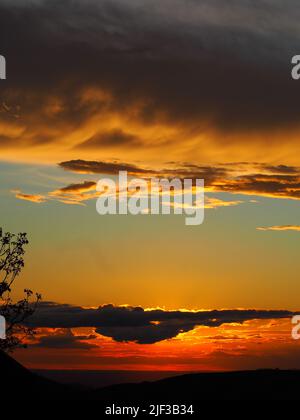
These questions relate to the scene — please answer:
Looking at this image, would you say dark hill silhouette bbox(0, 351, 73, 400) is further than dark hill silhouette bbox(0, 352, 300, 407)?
Yes

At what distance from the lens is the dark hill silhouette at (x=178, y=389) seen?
7650cm

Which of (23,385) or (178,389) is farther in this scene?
(23,385)

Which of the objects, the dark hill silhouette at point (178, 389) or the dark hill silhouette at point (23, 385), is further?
the dark hill silhouette at point (23, 385)

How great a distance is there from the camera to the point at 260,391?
79000 mm

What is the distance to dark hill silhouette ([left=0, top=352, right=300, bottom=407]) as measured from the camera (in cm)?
7650

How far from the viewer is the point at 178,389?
82.1 m
